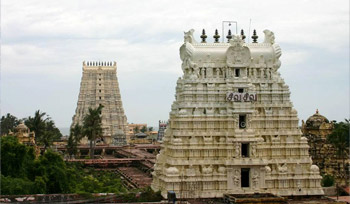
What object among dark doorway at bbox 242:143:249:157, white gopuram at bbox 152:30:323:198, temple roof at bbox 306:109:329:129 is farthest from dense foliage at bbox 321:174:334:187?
temple roof at bbox 306:109:329:129

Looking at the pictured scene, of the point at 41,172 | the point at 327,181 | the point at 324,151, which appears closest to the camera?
the point at 41,172

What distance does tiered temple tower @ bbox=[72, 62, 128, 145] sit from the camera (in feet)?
412

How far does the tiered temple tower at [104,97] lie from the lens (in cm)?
12569

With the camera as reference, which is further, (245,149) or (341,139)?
(341,139)

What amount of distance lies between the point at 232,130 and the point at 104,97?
82579mm

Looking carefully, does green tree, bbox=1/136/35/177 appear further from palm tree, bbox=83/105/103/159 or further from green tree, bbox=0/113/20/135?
green tree, bbox=0/113/20/135

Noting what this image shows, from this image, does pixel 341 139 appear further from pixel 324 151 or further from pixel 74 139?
pixel 74 139

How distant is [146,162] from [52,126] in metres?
43.8

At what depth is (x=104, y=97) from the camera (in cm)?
12669

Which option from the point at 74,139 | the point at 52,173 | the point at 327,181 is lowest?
the point at 327,181

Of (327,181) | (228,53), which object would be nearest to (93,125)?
(327,181)

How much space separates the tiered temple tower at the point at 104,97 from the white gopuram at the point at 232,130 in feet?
255

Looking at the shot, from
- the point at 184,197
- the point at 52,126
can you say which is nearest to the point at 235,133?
the point at 184,197

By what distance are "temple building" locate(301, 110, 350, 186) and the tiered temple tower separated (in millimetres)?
60067
